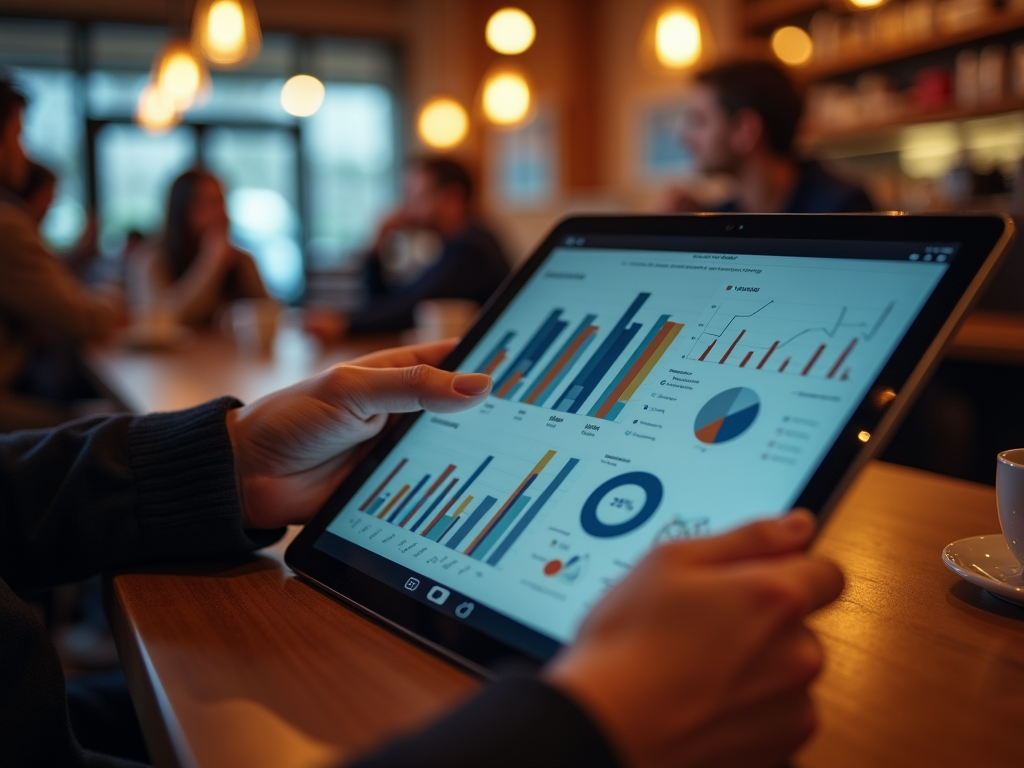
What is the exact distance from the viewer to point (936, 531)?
0.67 metres

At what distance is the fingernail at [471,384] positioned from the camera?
1.87 ft

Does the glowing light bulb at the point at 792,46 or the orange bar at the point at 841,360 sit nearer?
the orange bar at the point at 841,360

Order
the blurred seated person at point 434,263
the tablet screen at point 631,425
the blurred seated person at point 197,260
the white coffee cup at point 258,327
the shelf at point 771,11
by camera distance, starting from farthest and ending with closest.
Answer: the shelf at point 771,11 < the blurred seated person at point 197,260 < the blurred seated person at point 434,263 < the white coffee cup at point 258,327 < the tablet screen at point 631,425

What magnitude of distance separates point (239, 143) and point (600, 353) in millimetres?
7155

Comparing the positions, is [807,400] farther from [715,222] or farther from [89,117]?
[89,117]

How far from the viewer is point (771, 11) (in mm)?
4355

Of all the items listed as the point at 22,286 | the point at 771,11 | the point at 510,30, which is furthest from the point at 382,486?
the point at 771,11

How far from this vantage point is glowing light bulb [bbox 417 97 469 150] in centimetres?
390

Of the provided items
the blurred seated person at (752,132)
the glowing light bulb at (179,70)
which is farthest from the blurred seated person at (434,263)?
the glowing light bulb at (179,70)

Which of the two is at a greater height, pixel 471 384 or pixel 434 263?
pixel 471 384

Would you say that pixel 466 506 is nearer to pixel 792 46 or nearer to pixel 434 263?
pixel 434 263

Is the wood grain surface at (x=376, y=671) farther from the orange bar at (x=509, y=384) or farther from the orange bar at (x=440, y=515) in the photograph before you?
the orange bar at (x=509, y=384)

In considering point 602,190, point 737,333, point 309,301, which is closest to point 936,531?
point 737,333

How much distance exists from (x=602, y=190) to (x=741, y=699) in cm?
620
